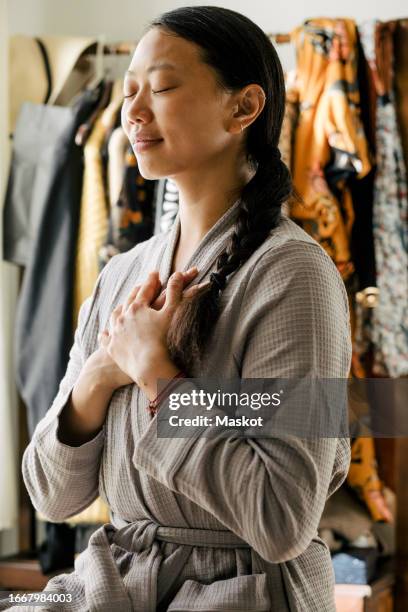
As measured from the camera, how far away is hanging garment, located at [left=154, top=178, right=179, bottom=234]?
78.6 inches

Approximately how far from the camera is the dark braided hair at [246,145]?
98 cm

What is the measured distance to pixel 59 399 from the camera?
A: 1.12 meters

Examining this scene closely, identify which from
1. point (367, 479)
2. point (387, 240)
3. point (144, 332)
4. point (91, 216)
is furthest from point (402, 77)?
point (144, 332)

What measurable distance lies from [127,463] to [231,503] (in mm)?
169

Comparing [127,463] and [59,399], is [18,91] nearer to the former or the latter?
[59,399]

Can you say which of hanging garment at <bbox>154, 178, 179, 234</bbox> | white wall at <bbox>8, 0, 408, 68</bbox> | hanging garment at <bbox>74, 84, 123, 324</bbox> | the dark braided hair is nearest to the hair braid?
the dark braided hair

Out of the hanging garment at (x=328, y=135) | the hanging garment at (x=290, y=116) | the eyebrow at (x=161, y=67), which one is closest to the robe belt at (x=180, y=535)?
the eyebrow at (x=161, y=67)

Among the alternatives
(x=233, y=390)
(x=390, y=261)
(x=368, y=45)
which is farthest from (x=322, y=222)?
(x=233, y=390)

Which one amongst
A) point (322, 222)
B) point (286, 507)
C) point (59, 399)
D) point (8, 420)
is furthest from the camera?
point (8, 420)

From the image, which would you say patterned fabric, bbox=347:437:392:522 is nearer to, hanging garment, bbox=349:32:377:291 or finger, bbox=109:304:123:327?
hanging garment, bbox=349:32:377:291

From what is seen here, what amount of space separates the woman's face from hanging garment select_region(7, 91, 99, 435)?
4.01 ft

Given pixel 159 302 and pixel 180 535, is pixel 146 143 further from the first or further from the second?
pixel 180 535

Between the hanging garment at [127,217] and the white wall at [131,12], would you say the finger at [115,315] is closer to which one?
the hanging garment at [127,217]

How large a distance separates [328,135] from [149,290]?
117 cm
